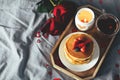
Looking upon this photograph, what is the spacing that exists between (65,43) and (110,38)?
5.3 inches

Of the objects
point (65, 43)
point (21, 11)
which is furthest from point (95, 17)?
point (21, 11)

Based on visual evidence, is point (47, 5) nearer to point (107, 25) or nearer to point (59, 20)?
point (59, 20)

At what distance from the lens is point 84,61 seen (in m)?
0.66

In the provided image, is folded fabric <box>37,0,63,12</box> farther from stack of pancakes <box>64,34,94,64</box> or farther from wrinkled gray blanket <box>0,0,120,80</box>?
stack of pancakes <box>64,34,94,64</box>

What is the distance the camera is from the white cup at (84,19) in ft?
2.29

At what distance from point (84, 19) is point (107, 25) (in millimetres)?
69

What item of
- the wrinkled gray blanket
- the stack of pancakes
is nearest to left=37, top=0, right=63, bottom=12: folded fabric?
the wrinkled gray blanket

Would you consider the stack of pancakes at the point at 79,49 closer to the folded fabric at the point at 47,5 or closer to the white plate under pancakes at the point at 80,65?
the white plate under pancakes at the point at 80,65

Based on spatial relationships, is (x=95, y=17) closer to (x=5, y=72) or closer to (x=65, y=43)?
(x=65, y=43)

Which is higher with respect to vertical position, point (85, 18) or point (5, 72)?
point (85, 18)

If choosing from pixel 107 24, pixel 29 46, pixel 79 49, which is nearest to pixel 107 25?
pixel 107 24

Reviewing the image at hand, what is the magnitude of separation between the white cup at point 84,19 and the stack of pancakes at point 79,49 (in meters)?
0.04

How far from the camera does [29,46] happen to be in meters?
0.74

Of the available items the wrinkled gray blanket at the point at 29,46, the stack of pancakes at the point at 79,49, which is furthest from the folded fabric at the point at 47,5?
the stack of pancakes at the point at 79,49
